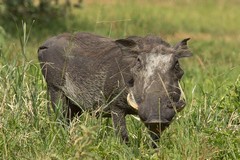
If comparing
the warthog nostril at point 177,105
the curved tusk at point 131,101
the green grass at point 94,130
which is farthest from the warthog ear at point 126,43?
the warthog nostril at point 177,105

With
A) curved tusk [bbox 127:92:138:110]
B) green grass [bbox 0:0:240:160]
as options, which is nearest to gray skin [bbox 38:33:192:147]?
curved tusk [bbox 127:92:138:110]

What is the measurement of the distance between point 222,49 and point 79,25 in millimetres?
2981

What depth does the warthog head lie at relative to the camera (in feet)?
18.6

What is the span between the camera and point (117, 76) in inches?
253

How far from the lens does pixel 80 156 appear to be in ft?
17.7

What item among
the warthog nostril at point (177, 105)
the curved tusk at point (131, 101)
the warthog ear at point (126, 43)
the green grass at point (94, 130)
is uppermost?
the warthog ear at point (126, 43)

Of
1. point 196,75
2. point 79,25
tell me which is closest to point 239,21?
point 79,25

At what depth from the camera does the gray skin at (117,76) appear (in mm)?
5766

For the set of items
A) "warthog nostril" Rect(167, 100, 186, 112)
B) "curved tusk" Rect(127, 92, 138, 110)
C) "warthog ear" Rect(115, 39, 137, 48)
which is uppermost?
"warthog ear" Rect(115, 39, 137, 48)

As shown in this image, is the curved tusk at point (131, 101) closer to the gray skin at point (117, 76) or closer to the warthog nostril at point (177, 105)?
the gray skin at point (117, 76)

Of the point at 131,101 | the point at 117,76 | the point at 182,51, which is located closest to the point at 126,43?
the point at 117,76

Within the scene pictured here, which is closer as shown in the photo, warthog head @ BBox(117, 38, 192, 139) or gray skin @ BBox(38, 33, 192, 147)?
warthog head @ BBox(117, 38, 192, 139)

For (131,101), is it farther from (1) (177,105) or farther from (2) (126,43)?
(2) (126,43)

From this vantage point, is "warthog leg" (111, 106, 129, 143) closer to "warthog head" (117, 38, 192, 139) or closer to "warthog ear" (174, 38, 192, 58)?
"warthog head" (117, 38, 192, 139)
